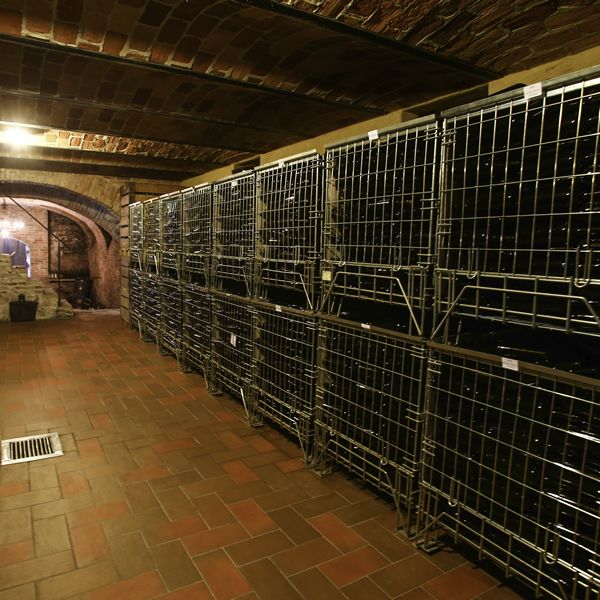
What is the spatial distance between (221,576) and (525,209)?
2.00m

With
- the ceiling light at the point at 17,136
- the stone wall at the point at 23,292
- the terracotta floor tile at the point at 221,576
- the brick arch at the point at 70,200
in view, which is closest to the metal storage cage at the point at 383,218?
the terracotta floor tile at the point at 221,576

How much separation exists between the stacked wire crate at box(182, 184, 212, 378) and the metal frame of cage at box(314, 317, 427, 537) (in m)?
1.98

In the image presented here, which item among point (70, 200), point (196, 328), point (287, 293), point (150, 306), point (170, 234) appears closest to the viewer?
point (287, 293)

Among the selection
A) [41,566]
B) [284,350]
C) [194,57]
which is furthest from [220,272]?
[41,566]

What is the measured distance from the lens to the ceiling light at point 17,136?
5152mm

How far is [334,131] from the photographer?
477cm

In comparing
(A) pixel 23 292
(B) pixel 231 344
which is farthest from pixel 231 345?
(A) pixel 23 292

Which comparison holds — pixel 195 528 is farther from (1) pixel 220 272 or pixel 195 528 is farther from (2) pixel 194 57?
(2) pixel 194 57

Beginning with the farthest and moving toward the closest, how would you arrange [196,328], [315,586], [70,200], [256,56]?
[70,200] → [196,328] → [256,56] → [315,586]

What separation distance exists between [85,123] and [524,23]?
159 inches

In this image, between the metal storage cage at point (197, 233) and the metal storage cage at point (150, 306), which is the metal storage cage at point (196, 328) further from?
the metal storage cage at point (150, 306)

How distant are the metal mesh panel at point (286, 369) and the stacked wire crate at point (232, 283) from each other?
17 cm

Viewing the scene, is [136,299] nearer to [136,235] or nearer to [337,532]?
[136,235]

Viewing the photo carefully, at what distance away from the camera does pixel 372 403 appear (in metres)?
2.54
